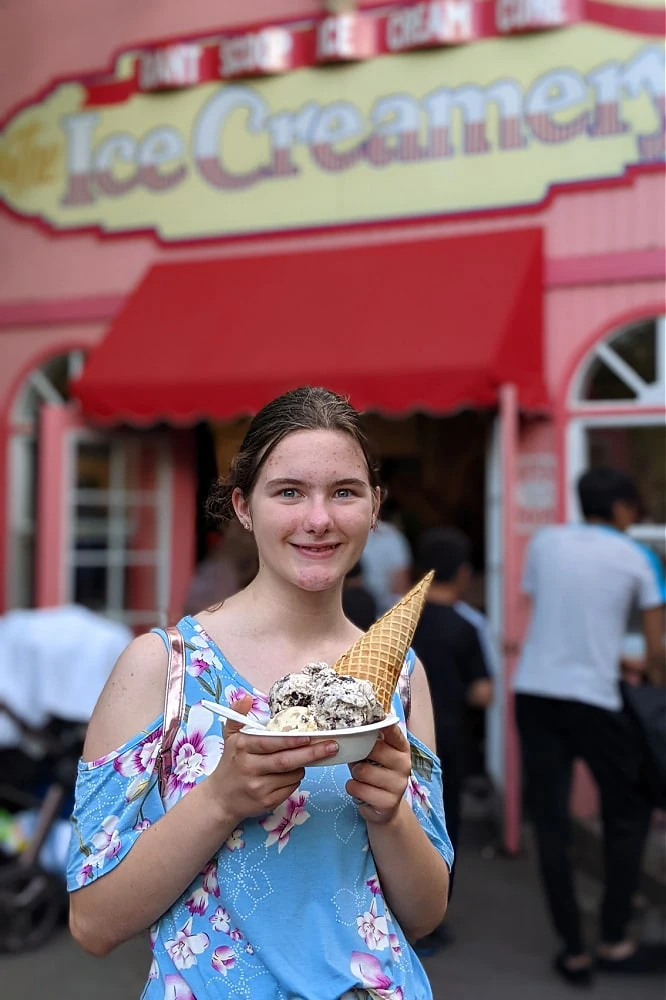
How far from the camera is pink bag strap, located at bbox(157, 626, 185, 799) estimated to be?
1548 millimetres

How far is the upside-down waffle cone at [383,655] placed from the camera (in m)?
1.55

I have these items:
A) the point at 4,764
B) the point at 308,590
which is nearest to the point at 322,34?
the point at 4,764

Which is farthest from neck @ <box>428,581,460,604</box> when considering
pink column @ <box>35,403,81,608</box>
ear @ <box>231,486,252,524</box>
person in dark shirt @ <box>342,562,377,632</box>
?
pink column @ <box>35,403,81,608</box>

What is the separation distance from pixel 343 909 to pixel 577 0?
6.44 meters

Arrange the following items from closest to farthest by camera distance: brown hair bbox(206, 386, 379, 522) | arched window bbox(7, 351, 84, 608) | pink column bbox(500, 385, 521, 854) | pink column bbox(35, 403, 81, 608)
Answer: brown hair bbox(206, 386, 379, 522), pink column bbox(500, 385, 521, 854), pink column bbox(35, 403, 81, 608), arched window bbox(7, 351, 84, 608)

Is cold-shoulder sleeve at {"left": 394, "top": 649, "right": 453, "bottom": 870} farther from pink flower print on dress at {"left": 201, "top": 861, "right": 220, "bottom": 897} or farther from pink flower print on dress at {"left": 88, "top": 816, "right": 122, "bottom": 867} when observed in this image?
pink flower print on dress at {"left": 88, "top": 816, "right": 122, "bottom": 867}

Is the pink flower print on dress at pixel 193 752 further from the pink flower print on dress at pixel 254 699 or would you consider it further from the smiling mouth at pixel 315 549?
the smiling mouth at pixel 315 549

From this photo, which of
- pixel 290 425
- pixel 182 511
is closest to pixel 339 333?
pixel 182 511

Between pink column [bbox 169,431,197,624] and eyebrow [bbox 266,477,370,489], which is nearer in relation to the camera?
eyebrow [bbox 266,477,370,489]

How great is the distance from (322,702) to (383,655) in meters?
0.19

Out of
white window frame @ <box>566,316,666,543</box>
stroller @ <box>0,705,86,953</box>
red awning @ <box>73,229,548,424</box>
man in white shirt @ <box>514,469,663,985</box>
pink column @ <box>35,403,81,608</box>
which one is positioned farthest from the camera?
pink column @ <box>35,403,81,608</box>

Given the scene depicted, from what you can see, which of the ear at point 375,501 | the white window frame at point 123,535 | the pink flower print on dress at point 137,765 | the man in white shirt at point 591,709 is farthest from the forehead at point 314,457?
the white window frame at point 123,535

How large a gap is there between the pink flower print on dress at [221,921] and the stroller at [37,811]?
321 cm

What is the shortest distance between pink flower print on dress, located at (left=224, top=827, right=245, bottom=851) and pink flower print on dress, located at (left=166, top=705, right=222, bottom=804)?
0.10m
